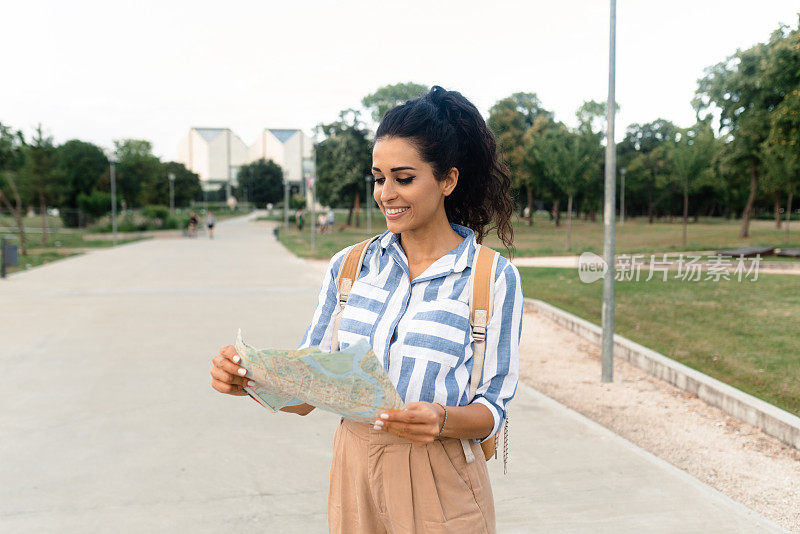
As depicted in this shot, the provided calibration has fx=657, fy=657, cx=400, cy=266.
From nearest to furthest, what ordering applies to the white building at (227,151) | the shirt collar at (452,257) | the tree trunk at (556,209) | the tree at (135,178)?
the shirt collar at (452,257)
the tree trunk at (556,209)
the tree at (135,178)
the white building at (227,151)

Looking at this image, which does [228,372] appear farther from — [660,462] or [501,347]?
[660,462]

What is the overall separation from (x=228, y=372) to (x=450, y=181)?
2.31 feet

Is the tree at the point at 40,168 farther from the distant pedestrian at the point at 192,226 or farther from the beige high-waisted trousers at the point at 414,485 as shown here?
the beige high-waisted trousers at the point at 414,485

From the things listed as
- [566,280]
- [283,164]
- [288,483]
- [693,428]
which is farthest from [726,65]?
[283,164]

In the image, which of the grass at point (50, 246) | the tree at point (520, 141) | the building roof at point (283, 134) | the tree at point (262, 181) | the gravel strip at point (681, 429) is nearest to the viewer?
the gravel strip at point (681, 429)

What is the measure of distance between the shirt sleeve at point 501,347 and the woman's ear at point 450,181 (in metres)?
0.26

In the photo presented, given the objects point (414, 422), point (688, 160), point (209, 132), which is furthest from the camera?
point (209, 132)

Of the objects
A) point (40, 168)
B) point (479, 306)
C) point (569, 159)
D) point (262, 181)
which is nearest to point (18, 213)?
point (40, 168)

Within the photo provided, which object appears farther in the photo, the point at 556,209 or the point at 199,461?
the point at 556,209

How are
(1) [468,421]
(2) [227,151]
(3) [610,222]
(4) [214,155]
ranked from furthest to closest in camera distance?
(2) [227,151] → (4) [214,155] → (3) [610,222] → (1) [468,421]

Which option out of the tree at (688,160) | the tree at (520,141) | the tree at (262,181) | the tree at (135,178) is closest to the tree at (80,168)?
the tree at (135,178)

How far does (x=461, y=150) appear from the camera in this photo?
1.66 m

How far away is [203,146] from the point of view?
121000 millimetres

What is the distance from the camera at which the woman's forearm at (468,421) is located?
1426 mm
